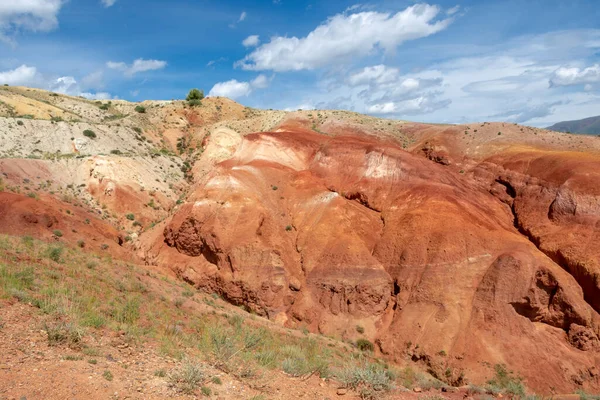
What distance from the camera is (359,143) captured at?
99.0ft

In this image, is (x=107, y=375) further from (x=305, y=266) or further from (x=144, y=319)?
(x=305, y=266)

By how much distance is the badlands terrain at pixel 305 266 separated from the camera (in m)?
8.80

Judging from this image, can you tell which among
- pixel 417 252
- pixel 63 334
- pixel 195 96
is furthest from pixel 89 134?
pixel 63 334

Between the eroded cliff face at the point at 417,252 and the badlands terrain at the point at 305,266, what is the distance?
9 cm

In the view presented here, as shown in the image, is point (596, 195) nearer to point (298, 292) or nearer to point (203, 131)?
point (298, 292)

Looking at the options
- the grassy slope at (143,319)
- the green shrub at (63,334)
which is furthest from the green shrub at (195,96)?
the green shrub at (63,334)

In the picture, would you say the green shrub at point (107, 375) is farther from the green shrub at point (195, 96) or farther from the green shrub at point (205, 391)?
the green shrub at point (195, 96)

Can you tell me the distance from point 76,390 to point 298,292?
1733 cm

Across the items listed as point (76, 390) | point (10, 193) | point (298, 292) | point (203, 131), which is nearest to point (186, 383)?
point (76, 390)

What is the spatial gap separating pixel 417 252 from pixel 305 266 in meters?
6.26

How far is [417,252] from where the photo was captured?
22672mm

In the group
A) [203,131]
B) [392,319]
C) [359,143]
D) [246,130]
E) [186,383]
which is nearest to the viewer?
[186,383]

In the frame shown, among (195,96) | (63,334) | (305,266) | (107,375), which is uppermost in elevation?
(195,96)

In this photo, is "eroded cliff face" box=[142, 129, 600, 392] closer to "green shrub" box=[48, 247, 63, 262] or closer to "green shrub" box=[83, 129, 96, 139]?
"green shrub" box=[48, 247, 63, 262]
